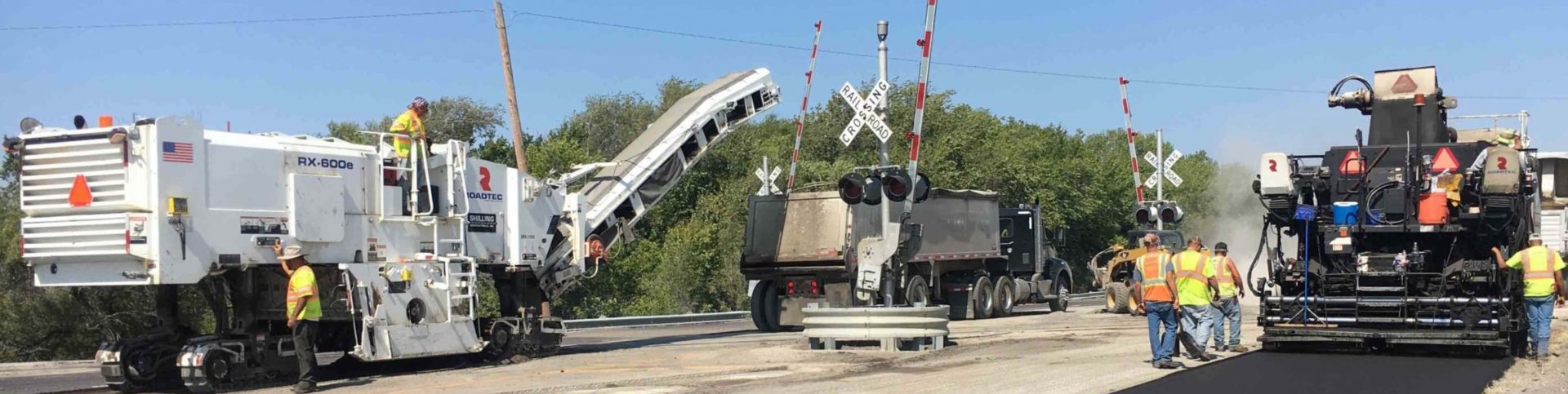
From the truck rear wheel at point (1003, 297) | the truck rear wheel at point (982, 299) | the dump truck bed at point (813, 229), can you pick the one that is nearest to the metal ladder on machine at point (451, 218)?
the dump truck bed at point (813, 229)

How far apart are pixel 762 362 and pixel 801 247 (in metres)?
7.16

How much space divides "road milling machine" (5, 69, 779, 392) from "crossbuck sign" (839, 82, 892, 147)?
385 centimetres

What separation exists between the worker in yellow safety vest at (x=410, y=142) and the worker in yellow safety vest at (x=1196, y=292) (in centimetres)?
805

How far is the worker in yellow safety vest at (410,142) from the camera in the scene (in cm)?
1554

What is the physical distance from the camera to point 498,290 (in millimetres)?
17984

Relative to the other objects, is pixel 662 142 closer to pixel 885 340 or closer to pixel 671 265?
pixel 885 340

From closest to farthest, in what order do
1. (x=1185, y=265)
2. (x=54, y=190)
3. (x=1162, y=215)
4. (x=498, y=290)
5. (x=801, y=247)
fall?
(x=54, y=190)
(x=1185, y=265)
(x=498, y=290)
(x=801, y=247)
(x=1162, y=215)

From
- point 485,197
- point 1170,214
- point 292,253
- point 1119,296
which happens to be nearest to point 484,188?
point 485,197

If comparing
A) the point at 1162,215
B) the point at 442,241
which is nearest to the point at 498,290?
the point at 442,241

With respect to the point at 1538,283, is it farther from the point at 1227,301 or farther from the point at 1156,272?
the point at 1156,272

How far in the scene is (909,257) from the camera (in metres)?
23.4

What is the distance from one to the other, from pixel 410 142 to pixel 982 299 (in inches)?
540

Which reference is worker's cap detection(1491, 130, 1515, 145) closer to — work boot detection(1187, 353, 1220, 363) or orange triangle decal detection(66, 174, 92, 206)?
work boot detection(1187, 353, 1220, 363)

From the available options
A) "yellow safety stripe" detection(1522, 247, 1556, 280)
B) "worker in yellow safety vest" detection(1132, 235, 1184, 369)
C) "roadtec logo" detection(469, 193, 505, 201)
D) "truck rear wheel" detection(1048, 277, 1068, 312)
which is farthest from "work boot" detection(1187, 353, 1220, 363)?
"truck rear wheel" detection(1048, 277, 1068, 312)
